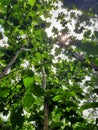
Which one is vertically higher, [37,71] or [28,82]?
[37,71]

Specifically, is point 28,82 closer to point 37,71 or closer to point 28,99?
point 28,99

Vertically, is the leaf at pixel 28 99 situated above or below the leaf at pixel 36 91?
below

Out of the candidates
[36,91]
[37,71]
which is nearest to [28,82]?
[36,91]

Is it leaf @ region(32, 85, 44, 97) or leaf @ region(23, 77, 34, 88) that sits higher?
leaf @ region(23, 77, 34, 88)

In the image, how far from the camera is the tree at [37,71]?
59.9 inches

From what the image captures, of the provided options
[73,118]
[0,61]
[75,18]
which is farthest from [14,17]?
[75,18]

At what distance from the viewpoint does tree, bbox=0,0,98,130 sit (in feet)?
4.99

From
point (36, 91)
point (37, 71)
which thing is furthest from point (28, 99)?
point (37, 71)

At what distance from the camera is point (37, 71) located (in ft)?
20.7

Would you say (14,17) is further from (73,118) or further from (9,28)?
(73,118)

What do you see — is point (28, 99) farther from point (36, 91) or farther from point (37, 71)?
point (37, 71)

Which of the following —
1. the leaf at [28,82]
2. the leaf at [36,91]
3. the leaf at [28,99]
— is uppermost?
the leaf at [28,82]

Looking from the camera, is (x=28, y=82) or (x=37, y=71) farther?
(x=37, y=71)

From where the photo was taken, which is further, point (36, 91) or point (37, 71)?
point (37, 71)
